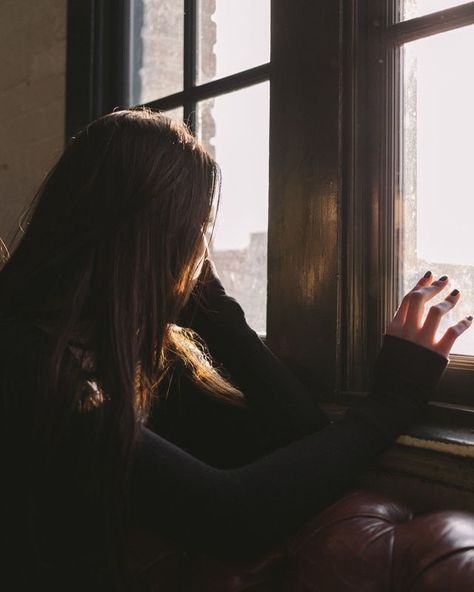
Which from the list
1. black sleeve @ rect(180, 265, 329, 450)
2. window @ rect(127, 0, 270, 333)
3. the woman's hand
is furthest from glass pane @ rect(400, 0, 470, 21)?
black sleeve @ rect(180, 265, 329, 450)

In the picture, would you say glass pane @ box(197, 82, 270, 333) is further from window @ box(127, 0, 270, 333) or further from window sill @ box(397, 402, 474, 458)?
window sill @ box(397, 402, 474, 458)

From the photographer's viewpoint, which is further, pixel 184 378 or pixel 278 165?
pixel 278 165

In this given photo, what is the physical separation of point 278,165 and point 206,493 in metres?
0.85

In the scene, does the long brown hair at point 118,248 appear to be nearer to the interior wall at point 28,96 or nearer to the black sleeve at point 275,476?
the black sleeve at point 275,476

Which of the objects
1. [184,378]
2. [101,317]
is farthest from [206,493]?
[184,378]

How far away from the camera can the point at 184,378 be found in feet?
4.50

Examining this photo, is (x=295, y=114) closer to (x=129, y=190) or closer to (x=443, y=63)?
(x=443, y=63)

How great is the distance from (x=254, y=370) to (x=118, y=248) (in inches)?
15.6

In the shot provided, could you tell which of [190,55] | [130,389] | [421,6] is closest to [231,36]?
[190,55]

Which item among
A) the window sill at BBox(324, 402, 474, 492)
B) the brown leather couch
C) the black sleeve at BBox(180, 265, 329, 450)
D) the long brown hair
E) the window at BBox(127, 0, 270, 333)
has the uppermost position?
the window at BBox(127, 0, 270, 333)

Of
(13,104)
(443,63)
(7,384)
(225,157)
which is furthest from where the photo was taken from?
(13,104)

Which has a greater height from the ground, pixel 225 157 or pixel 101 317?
pixel 225 157

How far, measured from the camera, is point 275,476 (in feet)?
3.31

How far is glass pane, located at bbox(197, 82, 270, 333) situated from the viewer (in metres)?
1.66
